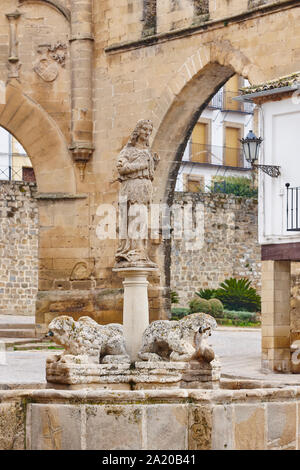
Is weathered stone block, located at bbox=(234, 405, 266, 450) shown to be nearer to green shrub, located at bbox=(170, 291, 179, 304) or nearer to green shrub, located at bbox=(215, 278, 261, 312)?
green shrub, located at bbox=(215, 278, 261, 312)

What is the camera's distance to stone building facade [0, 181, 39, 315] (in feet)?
88.8

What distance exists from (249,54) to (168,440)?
914 centimetres

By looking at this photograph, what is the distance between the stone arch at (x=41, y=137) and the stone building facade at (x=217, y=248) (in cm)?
926

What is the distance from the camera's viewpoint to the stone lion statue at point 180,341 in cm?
955

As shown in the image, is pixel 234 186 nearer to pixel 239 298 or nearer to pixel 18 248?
pixel 239 298

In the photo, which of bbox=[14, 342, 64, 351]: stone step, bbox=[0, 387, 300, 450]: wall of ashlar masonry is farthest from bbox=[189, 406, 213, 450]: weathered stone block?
bbox=[14, 342, 64, 351]: stone step

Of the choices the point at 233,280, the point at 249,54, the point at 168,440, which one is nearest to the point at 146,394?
the point at 168,440

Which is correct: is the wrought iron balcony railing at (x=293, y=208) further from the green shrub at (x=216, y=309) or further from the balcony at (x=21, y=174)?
the balcony at (x=21, y=174)

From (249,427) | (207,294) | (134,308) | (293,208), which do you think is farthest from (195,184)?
(249,427)

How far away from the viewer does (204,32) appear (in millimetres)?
17219

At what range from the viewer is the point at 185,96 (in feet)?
58.4

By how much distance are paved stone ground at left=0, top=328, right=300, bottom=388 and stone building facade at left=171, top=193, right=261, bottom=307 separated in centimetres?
768

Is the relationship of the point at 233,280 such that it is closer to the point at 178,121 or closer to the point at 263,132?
the point at 178,121

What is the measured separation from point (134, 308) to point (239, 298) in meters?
17.4
